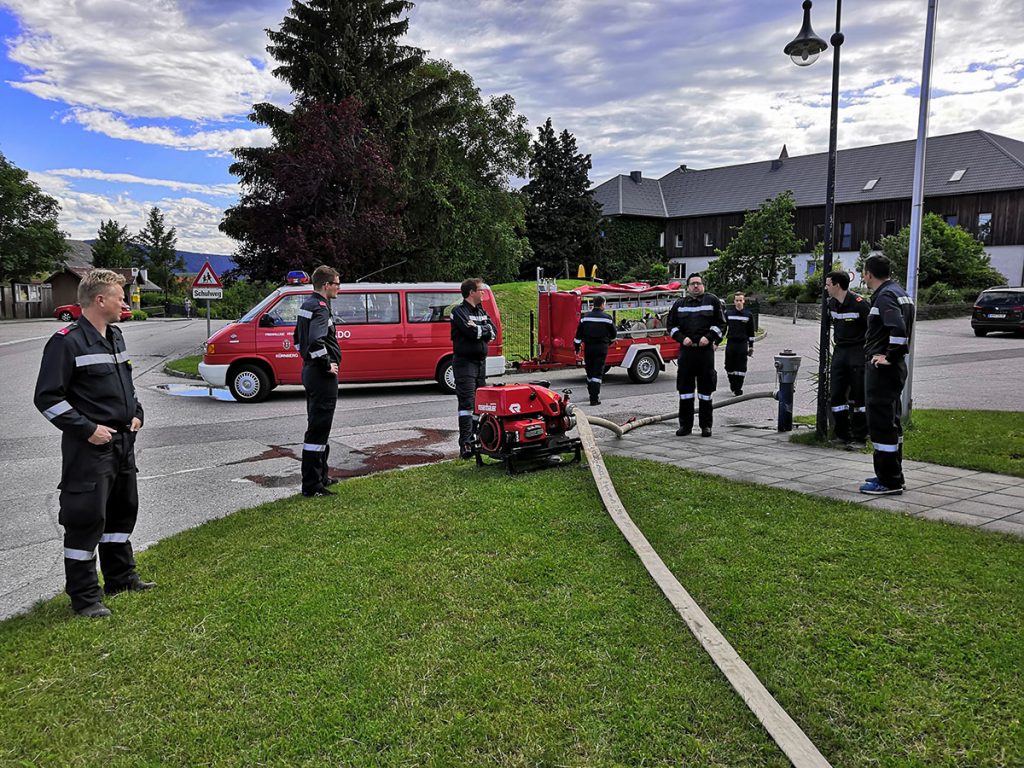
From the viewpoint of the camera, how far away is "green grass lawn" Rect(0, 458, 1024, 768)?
2.80 m

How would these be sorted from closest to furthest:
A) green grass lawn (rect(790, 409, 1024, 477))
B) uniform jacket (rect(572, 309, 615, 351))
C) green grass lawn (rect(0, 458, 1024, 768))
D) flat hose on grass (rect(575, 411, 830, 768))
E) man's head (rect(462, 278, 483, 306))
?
flat hose on grass (rect(575, 411, 830, 768)), green grass lawn (rect(0, 458, 1024, 768)), green grass lawn (rect(790, 409, 1024, 477)), man's head (rect(462, 278, 483, 306)), uniform jacket (rect(572, 309, 615, 351))

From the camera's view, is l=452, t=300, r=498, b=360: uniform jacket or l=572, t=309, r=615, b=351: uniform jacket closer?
l=452, t=300, r=498, b=360: uniform jacket

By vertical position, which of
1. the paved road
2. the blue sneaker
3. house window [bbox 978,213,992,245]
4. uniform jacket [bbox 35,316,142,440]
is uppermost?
house window [bbox 978,213,992,245]

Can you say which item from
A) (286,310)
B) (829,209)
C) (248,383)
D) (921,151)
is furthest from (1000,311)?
(248,383)

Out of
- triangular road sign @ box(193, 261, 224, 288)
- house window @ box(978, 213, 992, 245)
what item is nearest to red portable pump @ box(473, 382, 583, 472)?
triangular road sign @ box(193, 261, 224, 288)

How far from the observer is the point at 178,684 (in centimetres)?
328

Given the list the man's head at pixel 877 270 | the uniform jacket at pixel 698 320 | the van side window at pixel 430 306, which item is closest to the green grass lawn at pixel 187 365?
the van side window at pixel 430 306

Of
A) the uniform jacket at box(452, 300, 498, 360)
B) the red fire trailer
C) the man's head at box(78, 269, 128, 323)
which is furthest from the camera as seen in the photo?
the red fire trailer

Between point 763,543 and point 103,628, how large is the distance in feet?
13.1

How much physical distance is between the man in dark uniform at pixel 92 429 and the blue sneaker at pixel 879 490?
18.2 ft

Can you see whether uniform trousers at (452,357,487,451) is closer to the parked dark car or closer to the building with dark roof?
the parked dark car

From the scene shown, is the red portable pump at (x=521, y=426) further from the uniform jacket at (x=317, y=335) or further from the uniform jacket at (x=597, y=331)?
the uniform jacket at (x=597, y=331)

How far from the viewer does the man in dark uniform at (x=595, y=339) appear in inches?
478

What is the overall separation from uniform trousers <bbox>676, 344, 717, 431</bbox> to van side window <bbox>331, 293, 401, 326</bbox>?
6.68 meters
